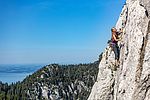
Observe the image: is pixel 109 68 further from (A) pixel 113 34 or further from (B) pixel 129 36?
(B) pixel 129 36

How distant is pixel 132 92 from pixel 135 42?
3.22 metres

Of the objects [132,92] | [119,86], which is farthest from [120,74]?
[132,92]

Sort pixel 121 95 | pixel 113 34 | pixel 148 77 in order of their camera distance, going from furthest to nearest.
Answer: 1. pixel 113 34
2. pixel 121 95
3. pixel 148 77

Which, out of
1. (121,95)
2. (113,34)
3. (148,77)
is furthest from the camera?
(113,34)

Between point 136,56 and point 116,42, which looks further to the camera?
point 116,42

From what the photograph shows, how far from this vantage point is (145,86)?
72.1ft

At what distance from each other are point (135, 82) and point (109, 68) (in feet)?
22.4

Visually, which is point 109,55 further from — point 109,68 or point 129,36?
point 129,36

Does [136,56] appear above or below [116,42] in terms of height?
below

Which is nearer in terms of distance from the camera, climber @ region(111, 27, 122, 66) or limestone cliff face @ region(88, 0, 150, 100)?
limestone cliff face @ region(88, 0, 150, 100)

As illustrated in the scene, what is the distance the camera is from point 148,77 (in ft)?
71.3

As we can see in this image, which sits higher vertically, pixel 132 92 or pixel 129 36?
pixel 129 36

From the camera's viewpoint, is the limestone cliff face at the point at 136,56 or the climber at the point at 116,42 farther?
the climber at the point at 116,42

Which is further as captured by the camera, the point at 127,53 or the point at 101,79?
the point at 101,79
